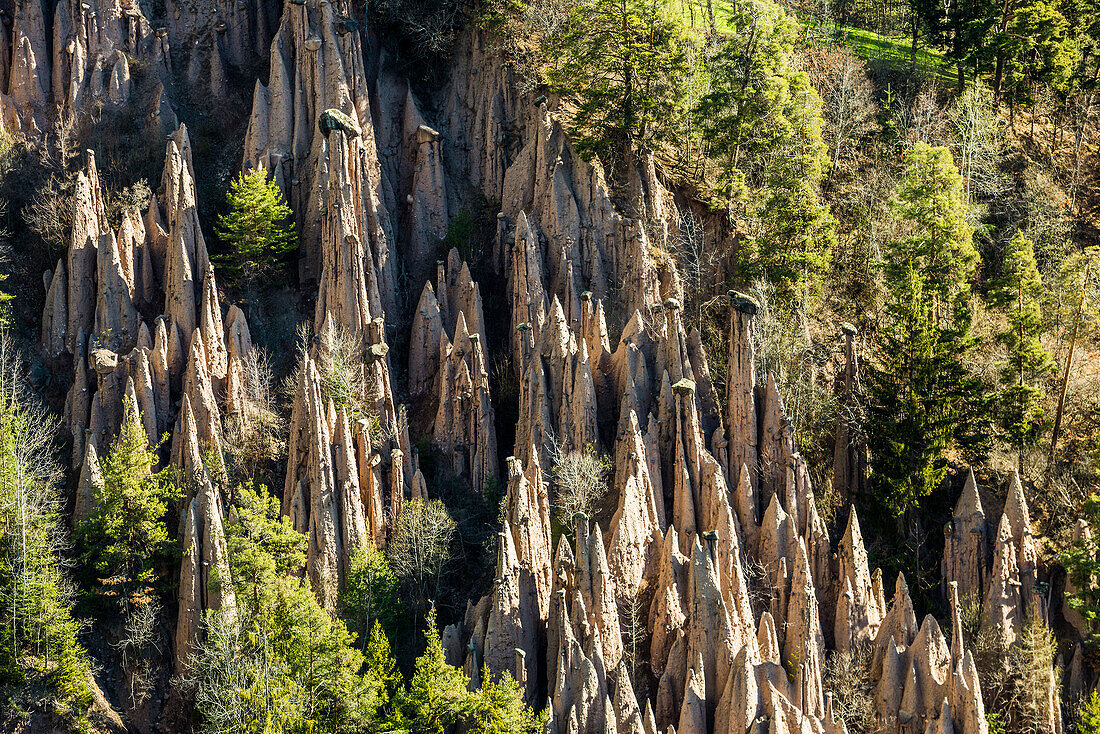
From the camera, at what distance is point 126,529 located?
33375 millimetres

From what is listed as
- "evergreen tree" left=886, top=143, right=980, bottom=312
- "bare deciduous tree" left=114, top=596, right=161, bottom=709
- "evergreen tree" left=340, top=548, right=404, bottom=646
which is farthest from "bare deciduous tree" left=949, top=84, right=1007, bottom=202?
"bare deciduous tree" left=114, top=596, right=161, bottom=709

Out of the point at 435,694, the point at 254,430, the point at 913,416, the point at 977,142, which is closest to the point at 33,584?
the point at 254,430

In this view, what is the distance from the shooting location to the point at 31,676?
3175 cm

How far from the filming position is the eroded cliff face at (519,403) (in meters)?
29.9

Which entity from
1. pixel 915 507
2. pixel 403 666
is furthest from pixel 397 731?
pixel 915 507

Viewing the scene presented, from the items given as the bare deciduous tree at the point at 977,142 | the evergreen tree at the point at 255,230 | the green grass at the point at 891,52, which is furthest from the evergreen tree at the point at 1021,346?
the evergreen tree at the point at 255,230

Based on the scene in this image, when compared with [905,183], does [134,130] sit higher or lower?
higher

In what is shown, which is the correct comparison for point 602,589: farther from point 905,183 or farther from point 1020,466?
point 905,183

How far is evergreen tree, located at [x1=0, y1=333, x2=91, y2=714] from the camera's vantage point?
104 feet

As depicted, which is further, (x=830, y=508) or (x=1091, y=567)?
(x=830, y=508)

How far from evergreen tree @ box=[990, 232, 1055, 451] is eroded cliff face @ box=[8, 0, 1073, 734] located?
130 inches

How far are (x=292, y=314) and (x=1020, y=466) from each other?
2548cm

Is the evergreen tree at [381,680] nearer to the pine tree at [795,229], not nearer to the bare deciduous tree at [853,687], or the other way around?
the bare deciduous tree at [853,687]

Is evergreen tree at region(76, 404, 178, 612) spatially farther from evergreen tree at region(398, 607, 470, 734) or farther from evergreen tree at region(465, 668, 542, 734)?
evergreen tree at region(465, 668, 542, 734)
